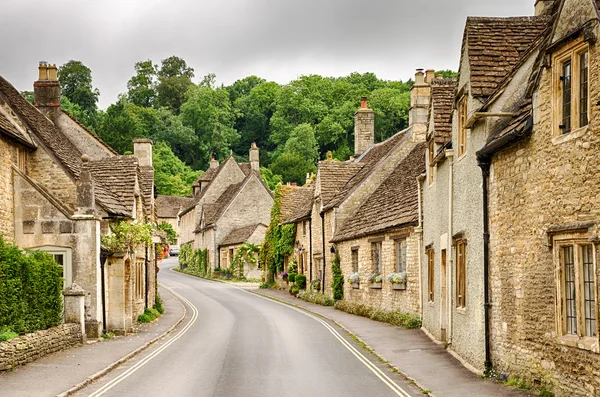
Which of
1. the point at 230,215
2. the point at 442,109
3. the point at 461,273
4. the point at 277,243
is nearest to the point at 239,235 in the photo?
the point at 230,215

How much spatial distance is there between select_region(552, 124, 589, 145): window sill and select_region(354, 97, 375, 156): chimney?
40.7m

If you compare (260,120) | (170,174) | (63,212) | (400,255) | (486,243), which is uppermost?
(260,120)

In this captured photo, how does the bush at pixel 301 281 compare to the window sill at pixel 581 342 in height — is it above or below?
below

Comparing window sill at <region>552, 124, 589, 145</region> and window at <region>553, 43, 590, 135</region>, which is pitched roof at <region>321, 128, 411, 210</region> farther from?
window sill at <region>552, 124, 589, 145</region>

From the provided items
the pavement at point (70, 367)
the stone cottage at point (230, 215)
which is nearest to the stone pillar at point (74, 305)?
the pavement at point (70, 367)

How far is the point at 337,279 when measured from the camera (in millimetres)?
38188

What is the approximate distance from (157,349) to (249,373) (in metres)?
5.99

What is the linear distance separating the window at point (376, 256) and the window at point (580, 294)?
1990cm

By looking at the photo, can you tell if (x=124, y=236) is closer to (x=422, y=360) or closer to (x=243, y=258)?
(x=422, y=360)

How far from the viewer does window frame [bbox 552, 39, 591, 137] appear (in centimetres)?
1195

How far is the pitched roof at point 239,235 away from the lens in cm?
6462

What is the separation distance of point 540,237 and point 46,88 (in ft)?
99.4

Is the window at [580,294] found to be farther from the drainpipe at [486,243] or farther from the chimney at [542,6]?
the chimney at [542,6]

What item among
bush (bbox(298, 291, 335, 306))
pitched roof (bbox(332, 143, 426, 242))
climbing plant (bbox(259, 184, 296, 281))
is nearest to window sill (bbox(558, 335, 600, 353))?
pitched roof (bbox(332, 143, 426, 242))
